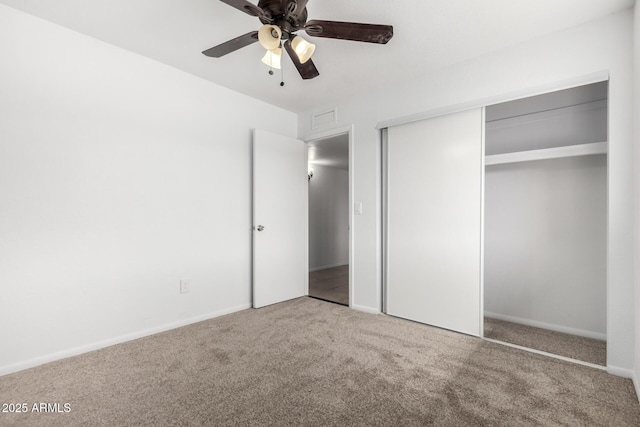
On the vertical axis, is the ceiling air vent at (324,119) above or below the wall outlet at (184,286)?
above

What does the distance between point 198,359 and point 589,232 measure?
345 centimetres

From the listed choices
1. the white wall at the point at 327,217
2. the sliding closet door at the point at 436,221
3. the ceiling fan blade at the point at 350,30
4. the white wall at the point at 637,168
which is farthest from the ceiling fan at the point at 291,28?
the white wall at the point at 327,217

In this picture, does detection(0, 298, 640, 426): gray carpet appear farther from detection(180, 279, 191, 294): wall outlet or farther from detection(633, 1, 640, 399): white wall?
detection(180, 279, 191, 294): wall outlet

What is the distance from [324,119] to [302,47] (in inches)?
79.9

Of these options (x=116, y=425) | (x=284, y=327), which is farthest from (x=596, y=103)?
(x=116, y=425)

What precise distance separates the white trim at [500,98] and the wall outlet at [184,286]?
2525 mm

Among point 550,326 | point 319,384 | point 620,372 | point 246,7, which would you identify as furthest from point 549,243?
point 246,7

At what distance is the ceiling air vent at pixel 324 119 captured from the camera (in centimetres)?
364

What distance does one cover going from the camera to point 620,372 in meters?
1.97

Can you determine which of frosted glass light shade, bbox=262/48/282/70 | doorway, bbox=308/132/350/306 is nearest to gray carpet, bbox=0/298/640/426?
frosted glass light shade, bbox=262/48/282/70

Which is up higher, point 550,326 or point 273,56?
point 273,56

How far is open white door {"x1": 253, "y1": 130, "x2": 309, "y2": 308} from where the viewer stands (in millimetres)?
3438

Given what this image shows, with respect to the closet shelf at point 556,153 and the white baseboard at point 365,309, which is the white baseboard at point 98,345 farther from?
the closet shelf at point 556,153

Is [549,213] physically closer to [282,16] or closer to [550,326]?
[550,326]
